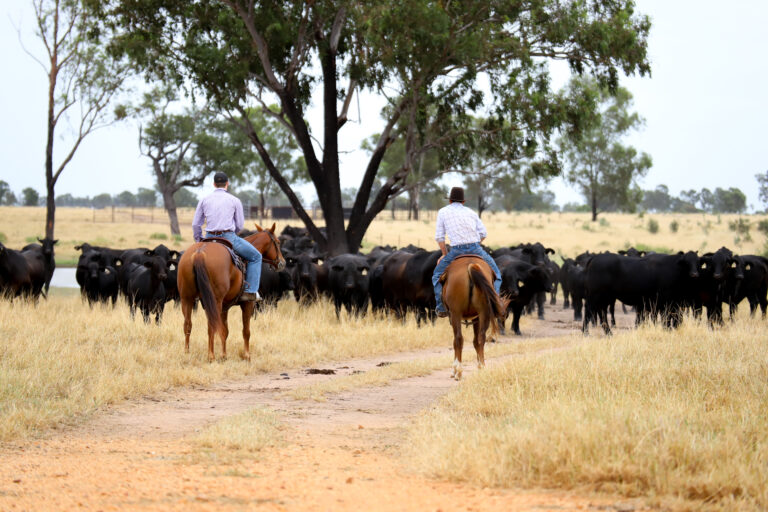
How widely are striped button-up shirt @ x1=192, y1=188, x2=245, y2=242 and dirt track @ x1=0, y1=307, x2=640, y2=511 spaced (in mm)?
3316

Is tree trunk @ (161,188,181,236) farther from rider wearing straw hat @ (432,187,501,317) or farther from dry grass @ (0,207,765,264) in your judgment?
rider wearing straw hat @ (432,187,501,317)

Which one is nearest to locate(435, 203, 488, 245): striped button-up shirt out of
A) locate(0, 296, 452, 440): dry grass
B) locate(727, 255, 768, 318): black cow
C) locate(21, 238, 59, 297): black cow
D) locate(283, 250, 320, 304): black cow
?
locate(0, 296, 452, 440): dry grass

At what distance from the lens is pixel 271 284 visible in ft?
63.6

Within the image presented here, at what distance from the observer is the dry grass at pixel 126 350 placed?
9.11 metres

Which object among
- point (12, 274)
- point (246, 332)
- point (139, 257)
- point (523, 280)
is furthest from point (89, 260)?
point (523, 280)

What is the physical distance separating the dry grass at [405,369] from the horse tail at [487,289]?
5.38 feet

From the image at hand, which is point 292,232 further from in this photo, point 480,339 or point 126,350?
point 480,339

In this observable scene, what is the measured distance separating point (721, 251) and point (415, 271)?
579 centimetres

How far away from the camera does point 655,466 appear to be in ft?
18.8

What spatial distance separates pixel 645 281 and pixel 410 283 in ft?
14.8

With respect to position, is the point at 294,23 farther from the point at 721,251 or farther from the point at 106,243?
the point at 106,243

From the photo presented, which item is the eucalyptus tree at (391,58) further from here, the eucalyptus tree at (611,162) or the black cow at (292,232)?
the eucalyptus tree at (611,162)

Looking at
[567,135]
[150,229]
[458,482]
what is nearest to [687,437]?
[458,482]

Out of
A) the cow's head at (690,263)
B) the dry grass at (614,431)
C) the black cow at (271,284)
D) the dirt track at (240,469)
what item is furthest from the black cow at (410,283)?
the dirt track at (240,469)
